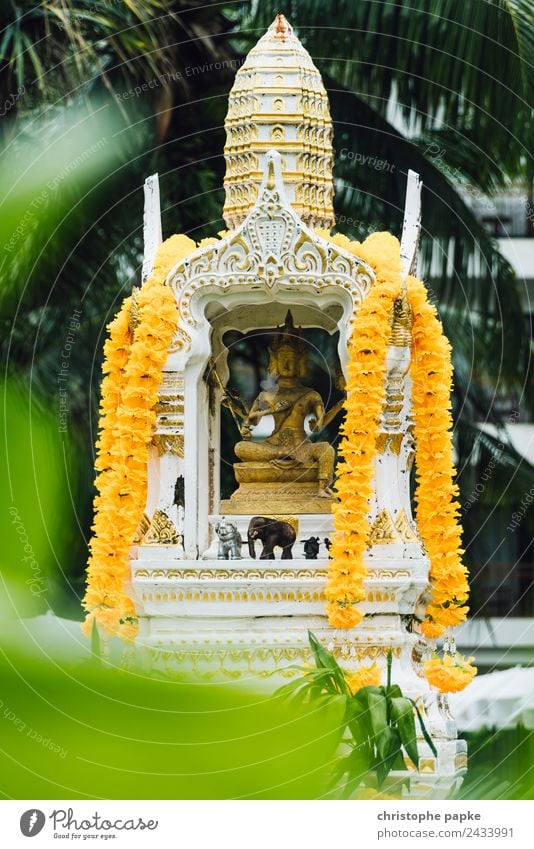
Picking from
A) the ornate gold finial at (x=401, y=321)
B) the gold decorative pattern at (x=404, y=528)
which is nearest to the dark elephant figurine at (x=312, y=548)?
the gold decorative pattern at (x=404, y=528)

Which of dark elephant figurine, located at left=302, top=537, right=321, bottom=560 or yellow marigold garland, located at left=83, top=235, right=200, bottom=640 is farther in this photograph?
dark elephant figurine, located at left=302, top=537, right=321, bottom=560

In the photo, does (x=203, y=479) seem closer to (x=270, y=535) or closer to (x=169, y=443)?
(x=169, y=443)

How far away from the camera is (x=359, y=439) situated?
18.8 m

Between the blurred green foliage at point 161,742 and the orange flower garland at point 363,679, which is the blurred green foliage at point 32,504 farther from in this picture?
the orange flower garland at point 363,679

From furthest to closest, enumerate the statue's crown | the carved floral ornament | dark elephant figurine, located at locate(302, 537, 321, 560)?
the statue's crown < dark elephant figurine, located at locate(302, 537, 321, 560) < the carved floral ornament

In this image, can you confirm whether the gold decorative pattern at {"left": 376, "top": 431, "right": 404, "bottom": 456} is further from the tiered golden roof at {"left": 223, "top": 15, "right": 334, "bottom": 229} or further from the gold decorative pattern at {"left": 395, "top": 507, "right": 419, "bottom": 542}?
the tiered golden roof at {"left": 223, "top": 15, "right": 334, "bottom": 229}

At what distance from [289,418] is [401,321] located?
5.06 feet

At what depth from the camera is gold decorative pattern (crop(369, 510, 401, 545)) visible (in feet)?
62.3

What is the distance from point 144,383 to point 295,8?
6569mm

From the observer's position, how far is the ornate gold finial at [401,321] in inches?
746

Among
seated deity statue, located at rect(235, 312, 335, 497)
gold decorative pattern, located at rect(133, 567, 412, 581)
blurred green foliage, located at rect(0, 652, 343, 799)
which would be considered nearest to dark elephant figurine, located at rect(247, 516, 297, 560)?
gold decorative pattern, located at rect(133, 567, 412, 581)

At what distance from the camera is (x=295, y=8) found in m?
24.6

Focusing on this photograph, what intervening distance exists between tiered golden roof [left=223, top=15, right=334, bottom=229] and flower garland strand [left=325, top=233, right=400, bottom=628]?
1071mm

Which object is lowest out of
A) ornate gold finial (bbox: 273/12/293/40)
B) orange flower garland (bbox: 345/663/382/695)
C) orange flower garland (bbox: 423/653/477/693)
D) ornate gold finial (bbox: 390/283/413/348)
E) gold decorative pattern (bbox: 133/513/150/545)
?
orange flower garland (bbox: 345/663/382/695)
